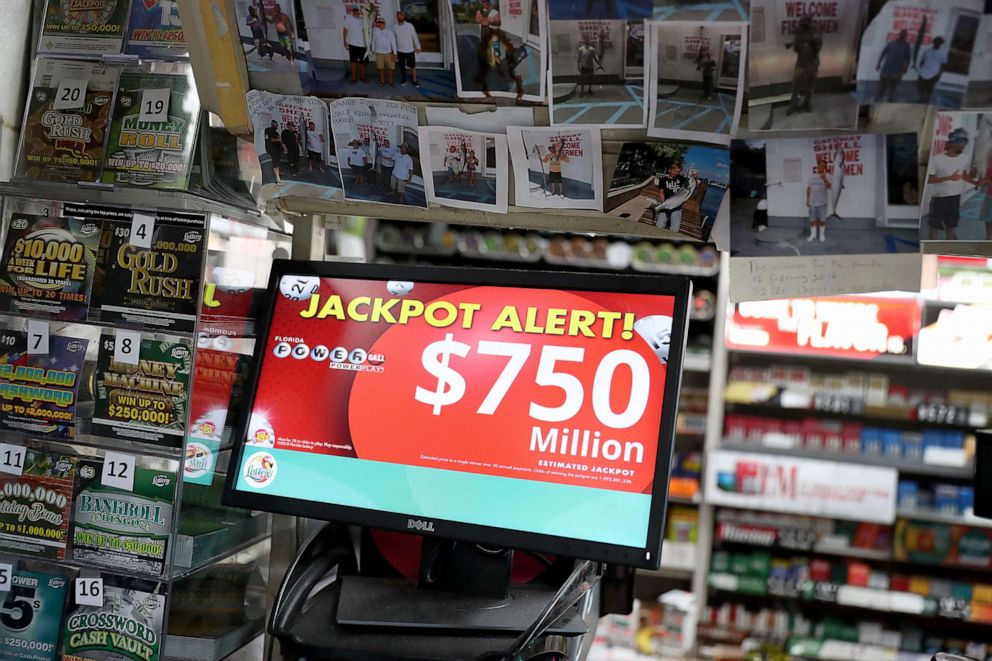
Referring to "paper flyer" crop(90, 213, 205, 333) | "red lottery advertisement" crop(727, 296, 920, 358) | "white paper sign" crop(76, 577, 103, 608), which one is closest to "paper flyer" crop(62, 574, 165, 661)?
"white paper sign" crop(76, 577, 103, 608)

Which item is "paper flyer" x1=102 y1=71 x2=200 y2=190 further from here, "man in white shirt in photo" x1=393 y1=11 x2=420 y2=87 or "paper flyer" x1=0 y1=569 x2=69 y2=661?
"paper flyer" x1=0 y1=569 x2=69 y2=661

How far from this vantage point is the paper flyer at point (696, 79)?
1.22 metres

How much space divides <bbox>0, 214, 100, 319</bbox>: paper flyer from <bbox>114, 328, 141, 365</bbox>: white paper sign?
0.08m

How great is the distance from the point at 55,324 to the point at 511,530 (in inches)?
38.7

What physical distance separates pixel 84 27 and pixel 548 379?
43.9 inches

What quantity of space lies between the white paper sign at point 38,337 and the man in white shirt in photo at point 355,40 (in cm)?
75

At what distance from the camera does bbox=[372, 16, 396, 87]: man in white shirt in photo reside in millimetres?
1387

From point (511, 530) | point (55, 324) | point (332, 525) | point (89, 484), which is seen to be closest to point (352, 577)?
point (332, 525)

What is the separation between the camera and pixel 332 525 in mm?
1553

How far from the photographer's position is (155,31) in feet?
5.30

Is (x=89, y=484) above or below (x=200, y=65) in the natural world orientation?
below

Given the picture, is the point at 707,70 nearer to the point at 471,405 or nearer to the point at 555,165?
the point at 555,165

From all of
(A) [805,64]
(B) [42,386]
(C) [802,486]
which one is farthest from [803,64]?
(C) [802,486]

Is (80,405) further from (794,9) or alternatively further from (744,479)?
(744,479)
